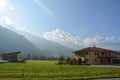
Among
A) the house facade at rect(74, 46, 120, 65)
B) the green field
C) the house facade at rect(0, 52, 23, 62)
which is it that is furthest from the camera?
the house facade at rect(0, 52, 23, 62)

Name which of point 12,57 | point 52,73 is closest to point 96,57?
point 12,57

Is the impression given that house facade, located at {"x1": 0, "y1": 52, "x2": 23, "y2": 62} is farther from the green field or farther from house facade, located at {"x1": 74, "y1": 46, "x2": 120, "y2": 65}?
the green field

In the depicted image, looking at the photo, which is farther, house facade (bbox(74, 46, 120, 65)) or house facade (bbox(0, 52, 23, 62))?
house facade (bbox(0, 52, 23, 62))

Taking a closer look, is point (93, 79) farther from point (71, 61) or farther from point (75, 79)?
point (71, 61)

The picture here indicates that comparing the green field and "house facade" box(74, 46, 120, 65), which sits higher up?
"house facade" box(74, 46, 120, 65)

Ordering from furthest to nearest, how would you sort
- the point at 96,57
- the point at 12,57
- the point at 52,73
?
the point at 12,57, the point at 96,57, the point at 52,73

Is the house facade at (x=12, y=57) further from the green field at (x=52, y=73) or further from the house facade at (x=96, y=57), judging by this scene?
the green field at (x=52, y=73)

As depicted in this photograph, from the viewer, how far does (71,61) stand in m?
88.0

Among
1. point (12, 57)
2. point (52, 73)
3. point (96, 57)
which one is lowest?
point (52, 73)

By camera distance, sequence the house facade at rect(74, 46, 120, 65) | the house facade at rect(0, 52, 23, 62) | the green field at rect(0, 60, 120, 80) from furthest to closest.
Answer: the house facade at rect(0, 52, 23, 62) < the house facade at rect(74, 46, 120, 65) < the green field at rect(0, 60, 120, 80)

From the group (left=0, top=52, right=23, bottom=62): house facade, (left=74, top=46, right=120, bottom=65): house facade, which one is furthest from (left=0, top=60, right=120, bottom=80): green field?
(left=0, top=52, right=23, bottom=62): house facade

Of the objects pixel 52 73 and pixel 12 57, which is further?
pixel 12 57

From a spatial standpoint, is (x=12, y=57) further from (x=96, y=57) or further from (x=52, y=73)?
(x=52, y=73)

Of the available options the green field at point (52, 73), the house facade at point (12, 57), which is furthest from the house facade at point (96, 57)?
the green field at point (52, 73)
